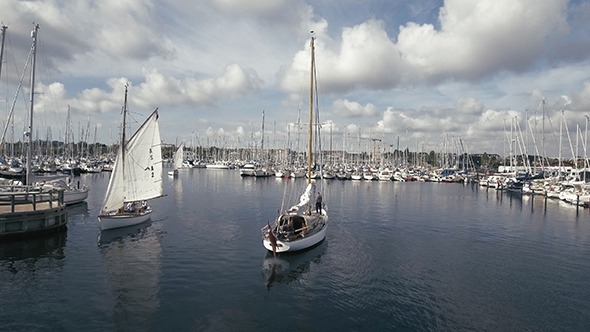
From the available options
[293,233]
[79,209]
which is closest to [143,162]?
[79,209]

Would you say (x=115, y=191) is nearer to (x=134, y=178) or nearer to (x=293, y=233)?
(x=134, y=178)

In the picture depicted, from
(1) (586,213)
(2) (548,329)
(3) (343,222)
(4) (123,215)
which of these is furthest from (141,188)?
(1) (586,213)

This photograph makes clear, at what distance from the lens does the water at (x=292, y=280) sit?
17516 mm

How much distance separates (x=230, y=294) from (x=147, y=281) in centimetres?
586

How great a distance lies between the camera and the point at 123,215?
3572 centimetres

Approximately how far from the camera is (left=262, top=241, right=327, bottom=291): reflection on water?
23.2 meters

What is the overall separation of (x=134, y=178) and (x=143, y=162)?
1.97 meters

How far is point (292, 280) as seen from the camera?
2309 cm

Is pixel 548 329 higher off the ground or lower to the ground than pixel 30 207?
lower

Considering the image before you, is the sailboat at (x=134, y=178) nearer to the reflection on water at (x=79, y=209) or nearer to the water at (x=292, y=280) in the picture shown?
the water at (x=292, y=280)

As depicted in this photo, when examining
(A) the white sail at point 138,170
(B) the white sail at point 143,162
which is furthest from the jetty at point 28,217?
(B) the white sail at point 143,162

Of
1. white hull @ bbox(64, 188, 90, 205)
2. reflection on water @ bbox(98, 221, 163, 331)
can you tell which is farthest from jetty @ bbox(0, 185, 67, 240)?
white hull @ bbox(64, 188, 90, 205)

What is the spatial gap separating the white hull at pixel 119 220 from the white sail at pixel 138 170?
805mm

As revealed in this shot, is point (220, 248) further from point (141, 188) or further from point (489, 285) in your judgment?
point (489, 285)
